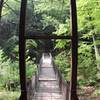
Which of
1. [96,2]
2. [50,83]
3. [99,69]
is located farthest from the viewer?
[99,69]

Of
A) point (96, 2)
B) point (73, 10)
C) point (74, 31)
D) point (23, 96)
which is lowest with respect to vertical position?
point (23, 96)

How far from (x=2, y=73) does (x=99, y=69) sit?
18.0 feet

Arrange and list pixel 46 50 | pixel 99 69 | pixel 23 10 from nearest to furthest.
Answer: pixel 23 10
pixel 99 69
pixel 46 50

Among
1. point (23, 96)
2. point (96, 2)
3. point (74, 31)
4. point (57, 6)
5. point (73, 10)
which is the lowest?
point (23, 96)

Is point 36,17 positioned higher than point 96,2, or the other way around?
point 36,17

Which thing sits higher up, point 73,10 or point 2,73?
Result: point 73,10

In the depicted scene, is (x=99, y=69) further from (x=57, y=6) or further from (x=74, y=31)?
(x=74, y=31)

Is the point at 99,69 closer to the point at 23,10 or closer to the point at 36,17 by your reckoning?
the point at 23,10

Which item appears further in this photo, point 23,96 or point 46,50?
point 46,50

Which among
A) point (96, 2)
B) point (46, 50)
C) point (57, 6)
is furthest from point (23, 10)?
point (46, 50)

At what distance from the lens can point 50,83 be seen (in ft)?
57.1

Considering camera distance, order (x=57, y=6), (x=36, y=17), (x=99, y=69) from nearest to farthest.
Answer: (x=99, y=69), (x=57, y=6), (x=36, y=17)

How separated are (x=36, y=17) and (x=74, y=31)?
3274cm

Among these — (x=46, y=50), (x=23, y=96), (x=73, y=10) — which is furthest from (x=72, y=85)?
(x=46, y=50)
